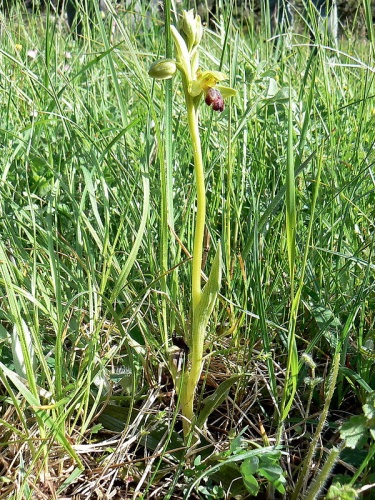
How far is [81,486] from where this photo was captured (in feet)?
2.47

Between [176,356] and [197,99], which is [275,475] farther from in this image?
[197,99]

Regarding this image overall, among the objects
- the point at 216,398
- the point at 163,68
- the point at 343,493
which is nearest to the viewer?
the point at 343,493

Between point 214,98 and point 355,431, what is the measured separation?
17.6 inches

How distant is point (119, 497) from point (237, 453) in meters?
0.18

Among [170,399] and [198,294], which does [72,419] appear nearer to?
[170,399]

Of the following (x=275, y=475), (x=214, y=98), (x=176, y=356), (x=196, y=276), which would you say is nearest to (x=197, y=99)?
(x=214, y=98)

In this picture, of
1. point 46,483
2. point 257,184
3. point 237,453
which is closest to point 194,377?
point 237,453

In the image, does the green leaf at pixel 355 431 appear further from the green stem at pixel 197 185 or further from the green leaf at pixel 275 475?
the green stem at pixel 197 185

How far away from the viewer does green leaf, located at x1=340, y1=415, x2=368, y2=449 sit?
614 millimetres

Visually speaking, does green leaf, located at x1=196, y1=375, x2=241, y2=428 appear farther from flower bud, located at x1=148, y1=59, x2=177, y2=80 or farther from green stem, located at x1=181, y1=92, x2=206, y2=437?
flower bud, located at x1=148, y1=59, x2=177, y2=80

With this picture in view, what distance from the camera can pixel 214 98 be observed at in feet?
2.30

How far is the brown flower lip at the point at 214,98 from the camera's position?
0.70 m

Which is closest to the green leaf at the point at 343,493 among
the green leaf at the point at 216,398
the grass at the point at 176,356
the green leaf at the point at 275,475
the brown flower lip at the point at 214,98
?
the grass at the point at 176,356

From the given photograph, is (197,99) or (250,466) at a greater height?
(197,99)
